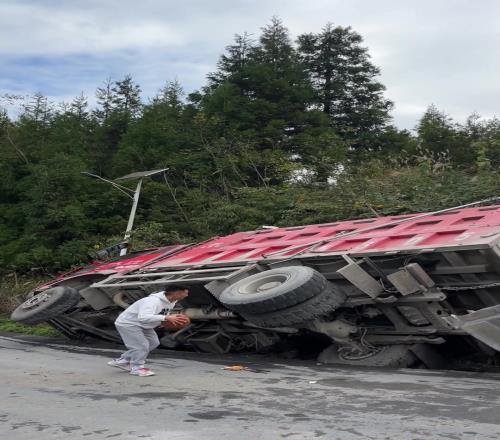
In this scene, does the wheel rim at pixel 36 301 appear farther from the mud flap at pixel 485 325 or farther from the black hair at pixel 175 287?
the mud flap at pixel 485 325

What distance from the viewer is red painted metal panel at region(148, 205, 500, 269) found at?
699cm

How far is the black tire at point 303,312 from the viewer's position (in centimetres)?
700

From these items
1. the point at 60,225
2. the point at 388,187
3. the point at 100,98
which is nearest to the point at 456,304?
the point at 388,187

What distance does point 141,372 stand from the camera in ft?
22.7

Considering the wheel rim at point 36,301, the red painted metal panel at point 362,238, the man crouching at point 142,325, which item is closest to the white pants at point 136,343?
the man crouching at point 142,325

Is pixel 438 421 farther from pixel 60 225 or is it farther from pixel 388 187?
pixel 60 225

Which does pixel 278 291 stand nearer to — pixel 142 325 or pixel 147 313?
pixel 147 313

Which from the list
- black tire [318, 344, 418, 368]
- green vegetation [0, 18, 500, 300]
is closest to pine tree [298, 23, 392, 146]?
green vegetation [0, 18, 500, 300]

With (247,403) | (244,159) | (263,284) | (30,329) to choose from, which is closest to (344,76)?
(244,159)

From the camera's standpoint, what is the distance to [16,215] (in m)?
21.6

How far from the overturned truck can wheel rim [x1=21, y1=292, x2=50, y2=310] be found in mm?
1665

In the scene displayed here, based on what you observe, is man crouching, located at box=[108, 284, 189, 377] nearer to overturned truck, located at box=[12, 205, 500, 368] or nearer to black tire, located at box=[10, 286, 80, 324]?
overturned truck, located at box=[12, 205, 500, 368]

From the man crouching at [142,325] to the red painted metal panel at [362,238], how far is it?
5.21ft

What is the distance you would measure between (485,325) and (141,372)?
3.52m
